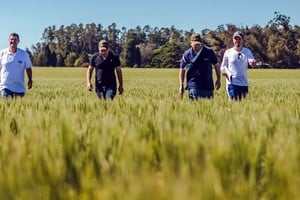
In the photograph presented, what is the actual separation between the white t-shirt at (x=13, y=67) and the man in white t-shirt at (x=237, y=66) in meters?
3.43

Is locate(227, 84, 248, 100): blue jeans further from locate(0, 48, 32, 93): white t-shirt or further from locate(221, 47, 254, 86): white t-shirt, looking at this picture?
locate(0, 48, 32, 93): white t-shirt

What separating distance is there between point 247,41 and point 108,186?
105 metres

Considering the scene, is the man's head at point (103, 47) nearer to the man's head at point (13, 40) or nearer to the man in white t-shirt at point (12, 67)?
the man in white t-shirt at point (12, 67)

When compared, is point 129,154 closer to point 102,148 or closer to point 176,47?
point 102,148

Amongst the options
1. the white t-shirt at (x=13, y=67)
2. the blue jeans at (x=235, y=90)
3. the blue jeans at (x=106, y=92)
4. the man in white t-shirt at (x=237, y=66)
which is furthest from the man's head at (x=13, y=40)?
the blue jeans at (x=235, y=90)

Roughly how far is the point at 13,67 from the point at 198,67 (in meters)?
3.12

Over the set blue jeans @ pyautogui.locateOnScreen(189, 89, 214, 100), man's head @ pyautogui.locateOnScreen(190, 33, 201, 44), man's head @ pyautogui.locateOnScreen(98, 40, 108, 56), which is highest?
→ man's head @ pyautogui.locateOnScreen(190, 33, 201, 44)

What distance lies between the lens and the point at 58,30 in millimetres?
187625

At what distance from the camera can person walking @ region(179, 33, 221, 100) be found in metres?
8.15

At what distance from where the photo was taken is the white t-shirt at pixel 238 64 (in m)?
8.45

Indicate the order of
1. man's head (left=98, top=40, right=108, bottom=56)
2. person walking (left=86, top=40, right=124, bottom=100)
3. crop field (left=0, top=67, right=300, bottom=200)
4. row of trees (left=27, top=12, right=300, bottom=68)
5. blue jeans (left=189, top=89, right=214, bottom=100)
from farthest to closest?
row of trees (left=27, top=12, right=300, bottom=68), person walking (left=86, top=40, right=124, bottom=100), man's head (left=98, top=40, right=108, bottom=56), blue jeans (left=189, top=89, right=214, bottom=100), crop field (left=0, top=67, right=300, bottom=200)

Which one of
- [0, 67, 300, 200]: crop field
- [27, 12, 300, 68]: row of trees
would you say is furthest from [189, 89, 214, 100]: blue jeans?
[27, 12, 300, 68]: row of trees

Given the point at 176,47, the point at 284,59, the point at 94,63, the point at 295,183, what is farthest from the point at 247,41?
the point at 295,183

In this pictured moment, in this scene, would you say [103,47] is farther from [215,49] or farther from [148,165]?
[215,49]
